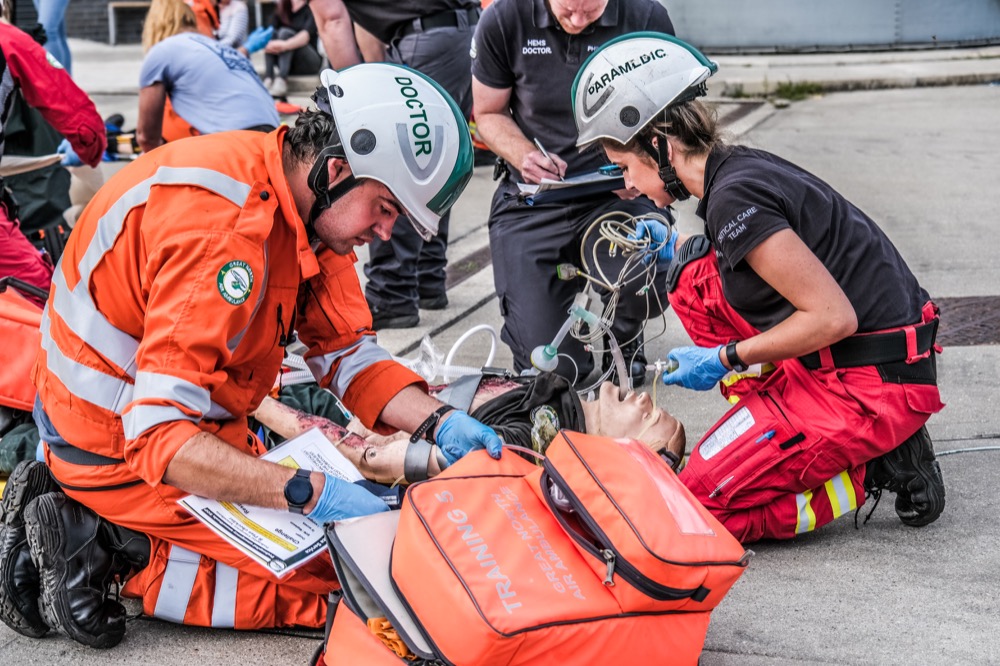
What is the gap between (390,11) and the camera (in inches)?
222

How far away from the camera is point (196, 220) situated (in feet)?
8.39

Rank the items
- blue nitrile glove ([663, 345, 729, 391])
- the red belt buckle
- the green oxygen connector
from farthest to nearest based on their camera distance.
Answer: the green oxygen connector < blue nitrile glove ([663, 345, 729, 391]) < the red belt buckle

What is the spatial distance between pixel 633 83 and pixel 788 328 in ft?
2.73

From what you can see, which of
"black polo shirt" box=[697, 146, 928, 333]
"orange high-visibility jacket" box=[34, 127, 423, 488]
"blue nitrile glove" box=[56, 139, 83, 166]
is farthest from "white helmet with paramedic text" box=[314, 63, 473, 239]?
"blue nitrile glove" box=[56, 139, 83, 166]

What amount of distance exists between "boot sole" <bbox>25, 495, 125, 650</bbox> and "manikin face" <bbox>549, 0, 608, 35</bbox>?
2549 millimetres

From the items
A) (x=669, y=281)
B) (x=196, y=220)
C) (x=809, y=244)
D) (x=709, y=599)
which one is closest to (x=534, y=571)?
(x=709, y=599)

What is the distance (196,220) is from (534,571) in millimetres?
1063

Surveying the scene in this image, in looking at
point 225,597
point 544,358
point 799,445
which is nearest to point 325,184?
point 225,597

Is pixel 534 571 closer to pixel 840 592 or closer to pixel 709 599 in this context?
pixel 709 599

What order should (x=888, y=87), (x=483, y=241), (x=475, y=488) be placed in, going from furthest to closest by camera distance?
(x=888, y=87) < (x=483, y=241) < (x=475, y=488)

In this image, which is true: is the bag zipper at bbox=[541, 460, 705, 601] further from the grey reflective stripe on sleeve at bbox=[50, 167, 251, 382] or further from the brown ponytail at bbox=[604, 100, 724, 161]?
the brown ponytail at bbox=[604, 100, 724, 161]

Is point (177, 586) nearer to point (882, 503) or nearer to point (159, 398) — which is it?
point (159, 398)

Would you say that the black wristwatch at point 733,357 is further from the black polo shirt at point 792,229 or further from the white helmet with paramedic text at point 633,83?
the white helmet with paramedic text at point 633,83

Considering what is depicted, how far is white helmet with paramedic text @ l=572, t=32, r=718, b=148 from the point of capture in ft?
10.8
